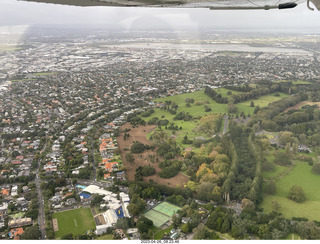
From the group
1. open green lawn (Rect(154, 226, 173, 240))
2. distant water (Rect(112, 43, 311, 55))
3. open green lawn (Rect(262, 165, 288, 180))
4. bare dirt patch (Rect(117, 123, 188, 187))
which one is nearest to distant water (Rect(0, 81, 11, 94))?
bare dirt patch (Rect(117, 123, 188, 187))

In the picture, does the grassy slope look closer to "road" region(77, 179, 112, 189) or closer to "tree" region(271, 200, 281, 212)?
"road" region(77, 179, 112, 189)

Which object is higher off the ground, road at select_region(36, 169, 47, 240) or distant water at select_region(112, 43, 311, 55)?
distant water at select_region(112, 43, 311, 55)

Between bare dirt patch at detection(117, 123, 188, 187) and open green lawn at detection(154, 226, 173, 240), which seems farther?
bare dirt patch at detection(117, 123, 188, 187)

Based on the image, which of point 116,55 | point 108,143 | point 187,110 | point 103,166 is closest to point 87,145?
point 108,143

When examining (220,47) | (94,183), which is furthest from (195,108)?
(220,47)

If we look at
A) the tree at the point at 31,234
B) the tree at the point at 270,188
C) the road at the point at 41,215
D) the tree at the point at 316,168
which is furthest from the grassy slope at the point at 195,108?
the tree at the point at 31,234
